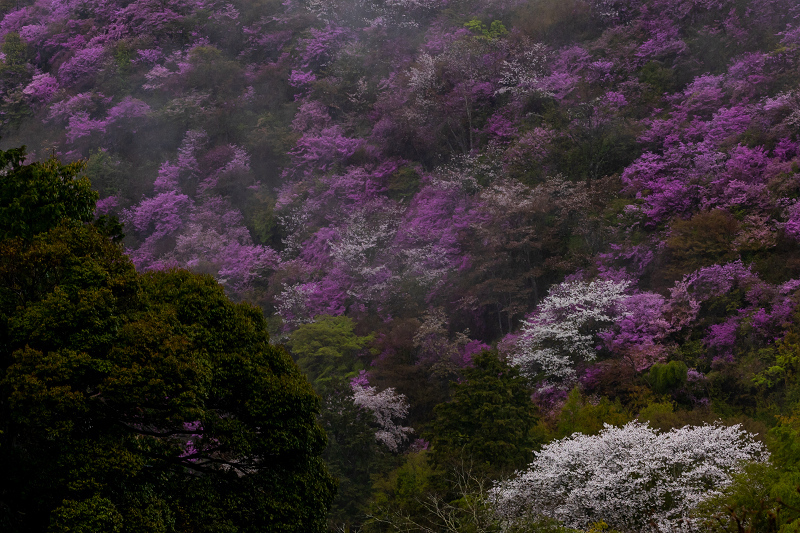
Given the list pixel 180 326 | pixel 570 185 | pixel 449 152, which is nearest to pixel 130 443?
pixel 180 326

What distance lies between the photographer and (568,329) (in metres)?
19.2

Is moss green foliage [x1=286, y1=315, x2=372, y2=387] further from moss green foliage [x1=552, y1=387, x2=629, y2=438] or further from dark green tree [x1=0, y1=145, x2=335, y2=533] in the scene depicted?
dark green tree [x1=0, y1=145, x2=335, y2=533]

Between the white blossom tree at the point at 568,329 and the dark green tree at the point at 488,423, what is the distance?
153 inches

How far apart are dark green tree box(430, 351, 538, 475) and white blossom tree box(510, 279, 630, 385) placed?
387cm

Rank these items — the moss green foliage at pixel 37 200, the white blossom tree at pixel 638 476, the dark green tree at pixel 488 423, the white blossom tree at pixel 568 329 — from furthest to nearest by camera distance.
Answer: the white blossom tree at pixel 568 329
the dark green tree at pixel 488 423
the white blossom tree at pixel 638 476
the moss green foliage at pixel 37 200

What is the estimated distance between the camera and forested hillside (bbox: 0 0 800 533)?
13977 mm

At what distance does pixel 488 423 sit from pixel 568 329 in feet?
18.6

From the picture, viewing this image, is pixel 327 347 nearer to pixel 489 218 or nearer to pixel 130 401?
pixel 489 218

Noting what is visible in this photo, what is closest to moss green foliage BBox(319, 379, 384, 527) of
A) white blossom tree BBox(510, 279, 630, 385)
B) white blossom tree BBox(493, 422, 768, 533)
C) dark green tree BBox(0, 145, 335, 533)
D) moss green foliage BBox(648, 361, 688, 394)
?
white blossom tree BBox(510, 279, 630, 385)

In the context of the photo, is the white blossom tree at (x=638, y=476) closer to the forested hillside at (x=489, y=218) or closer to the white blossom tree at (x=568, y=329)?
the forested hillside at (x=489, y=218)

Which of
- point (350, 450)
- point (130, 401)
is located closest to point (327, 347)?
point (350, 450)

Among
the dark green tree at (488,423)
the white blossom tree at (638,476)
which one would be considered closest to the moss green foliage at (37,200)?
the dark green tree at (488,423)

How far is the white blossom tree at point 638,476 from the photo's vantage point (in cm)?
1150

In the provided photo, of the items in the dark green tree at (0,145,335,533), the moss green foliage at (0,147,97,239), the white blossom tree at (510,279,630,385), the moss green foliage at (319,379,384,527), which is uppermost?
the moss green foliage at (0,147,97,239)
